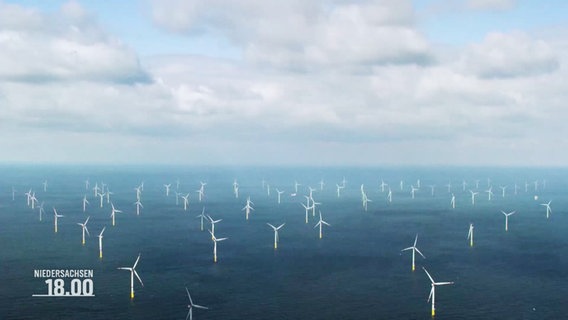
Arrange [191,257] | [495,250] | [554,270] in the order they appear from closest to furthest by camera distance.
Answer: [554,270] < [191,257] < [495,250]

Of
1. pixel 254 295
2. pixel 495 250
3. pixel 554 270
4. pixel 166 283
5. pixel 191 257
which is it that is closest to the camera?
pixel 254 295

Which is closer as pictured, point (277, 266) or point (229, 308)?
point (229, 308)

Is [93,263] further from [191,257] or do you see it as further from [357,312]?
[357,312]

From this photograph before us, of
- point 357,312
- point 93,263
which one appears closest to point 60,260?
point 93,263

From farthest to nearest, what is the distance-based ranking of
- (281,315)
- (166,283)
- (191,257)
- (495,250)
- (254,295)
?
(495,250) → (191,257) → (166,283) → (254,295) → (281,315)

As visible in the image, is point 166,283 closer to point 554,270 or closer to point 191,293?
point 191,293

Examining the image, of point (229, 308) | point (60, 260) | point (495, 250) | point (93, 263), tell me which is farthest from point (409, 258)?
point (60, 260)

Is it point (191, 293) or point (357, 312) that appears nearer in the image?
point (357, 312)

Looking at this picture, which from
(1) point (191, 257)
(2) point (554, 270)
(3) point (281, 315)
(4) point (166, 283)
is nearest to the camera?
(3) point (281, 315)
